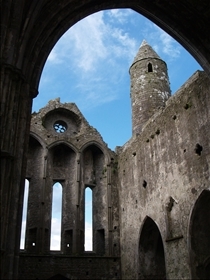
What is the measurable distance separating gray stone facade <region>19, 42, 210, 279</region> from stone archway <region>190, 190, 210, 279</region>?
1.0 inches

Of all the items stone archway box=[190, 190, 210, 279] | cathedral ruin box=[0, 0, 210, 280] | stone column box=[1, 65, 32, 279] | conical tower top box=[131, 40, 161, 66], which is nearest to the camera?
stone column box=[1, 65, 32, 279]

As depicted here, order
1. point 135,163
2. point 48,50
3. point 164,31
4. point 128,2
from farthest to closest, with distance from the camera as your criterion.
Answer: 1. point 135,163
2. point 164,31
3. point 128,2
4. point 48,50

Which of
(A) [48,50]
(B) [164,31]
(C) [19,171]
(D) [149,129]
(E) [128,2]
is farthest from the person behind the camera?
(D) [149,129]

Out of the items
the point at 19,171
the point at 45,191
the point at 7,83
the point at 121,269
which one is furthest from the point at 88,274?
the point at 7,83

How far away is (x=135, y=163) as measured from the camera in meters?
14.0

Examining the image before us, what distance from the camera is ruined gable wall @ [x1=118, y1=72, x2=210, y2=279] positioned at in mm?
9977

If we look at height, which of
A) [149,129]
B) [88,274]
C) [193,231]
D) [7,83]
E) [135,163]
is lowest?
[88,274]

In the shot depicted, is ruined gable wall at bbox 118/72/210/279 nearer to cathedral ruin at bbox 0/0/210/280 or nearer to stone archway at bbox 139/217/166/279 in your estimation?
cathedral ruin at bbox 0/0/210/280

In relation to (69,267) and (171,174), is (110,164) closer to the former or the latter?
(69,267)

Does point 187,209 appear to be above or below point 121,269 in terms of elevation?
above

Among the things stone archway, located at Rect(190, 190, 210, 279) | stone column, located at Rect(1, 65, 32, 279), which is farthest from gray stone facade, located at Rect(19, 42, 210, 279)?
stone column, located at Rect(1, 65, 32, 279)

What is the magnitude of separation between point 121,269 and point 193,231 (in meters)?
5.23

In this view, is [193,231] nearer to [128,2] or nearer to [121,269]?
[121,269]

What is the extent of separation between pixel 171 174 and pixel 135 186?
278cm
